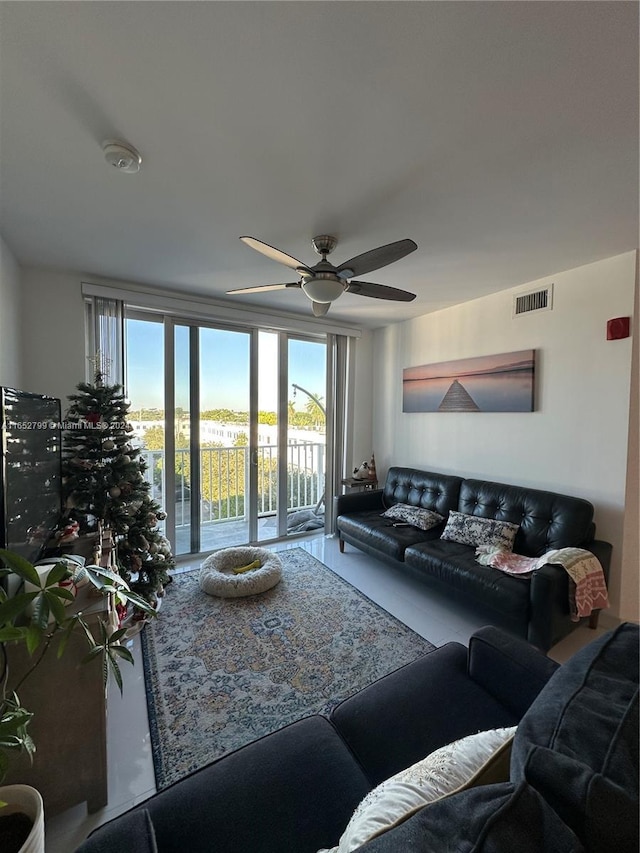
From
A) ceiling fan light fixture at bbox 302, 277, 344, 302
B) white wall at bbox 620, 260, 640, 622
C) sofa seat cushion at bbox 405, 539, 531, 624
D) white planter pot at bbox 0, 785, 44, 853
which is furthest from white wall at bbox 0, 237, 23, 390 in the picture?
white wall at bbox 620, 260, 640, 622

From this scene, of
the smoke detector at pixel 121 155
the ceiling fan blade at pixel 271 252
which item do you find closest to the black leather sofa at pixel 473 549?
the ceiling fan blade at pixel 271 252

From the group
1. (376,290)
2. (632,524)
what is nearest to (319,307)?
(376,290)

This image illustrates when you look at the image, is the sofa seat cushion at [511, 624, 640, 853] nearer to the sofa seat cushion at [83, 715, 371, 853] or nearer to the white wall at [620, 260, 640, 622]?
the sofa seat cushion at [83, 715, 371, 853]

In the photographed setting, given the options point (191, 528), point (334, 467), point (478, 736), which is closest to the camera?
point (478, 736)

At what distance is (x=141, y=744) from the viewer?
153 centimetres

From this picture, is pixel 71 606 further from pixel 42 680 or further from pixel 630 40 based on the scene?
pixel 630 40

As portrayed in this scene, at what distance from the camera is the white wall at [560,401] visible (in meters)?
2.35

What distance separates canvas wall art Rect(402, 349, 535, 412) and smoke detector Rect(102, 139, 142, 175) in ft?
9.34

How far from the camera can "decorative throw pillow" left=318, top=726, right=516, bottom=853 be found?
2.14 feet

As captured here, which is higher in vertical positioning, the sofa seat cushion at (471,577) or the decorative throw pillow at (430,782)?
the decorative throw pillow at (430,782)

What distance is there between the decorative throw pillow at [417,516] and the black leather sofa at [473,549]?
2.0 inches

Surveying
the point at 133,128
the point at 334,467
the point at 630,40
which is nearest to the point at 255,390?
the point at 334,467

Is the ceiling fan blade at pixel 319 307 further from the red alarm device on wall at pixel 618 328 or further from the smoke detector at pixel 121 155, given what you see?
the red alarm device on wall at pixel 618 328

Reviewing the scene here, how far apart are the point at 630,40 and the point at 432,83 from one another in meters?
0.53
